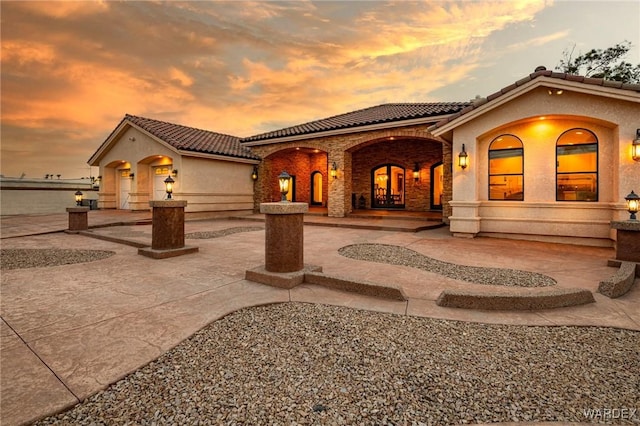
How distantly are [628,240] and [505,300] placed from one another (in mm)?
3904

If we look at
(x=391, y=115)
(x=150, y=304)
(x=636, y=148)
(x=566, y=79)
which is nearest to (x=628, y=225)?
(x=636, y=148)

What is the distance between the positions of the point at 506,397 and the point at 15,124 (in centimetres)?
2763

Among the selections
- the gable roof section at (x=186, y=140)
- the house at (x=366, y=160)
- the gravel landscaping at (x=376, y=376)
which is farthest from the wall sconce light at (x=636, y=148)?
the gable roof section at (x=186, y=140)

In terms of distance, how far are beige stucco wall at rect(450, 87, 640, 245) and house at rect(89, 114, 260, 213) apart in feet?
39.1

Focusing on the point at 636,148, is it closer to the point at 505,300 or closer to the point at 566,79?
the point at 566,79

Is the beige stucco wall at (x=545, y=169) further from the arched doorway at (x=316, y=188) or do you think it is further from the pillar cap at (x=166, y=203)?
the arched doorway at (x=316, y=188)

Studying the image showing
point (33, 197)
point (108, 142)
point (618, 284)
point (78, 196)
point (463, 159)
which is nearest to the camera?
point (618, 284)

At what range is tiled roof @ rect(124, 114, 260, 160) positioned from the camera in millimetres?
13812

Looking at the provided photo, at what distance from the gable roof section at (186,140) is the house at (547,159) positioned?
1122cm

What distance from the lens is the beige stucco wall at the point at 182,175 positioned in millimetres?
13844

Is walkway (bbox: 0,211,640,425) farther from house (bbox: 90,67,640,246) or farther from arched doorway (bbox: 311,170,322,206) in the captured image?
arched doorway (bbox: 311,170,322,206)

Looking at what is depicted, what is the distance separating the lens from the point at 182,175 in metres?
13.5

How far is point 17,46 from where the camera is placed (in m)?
10.4

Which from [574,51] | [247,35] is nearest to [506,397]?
[247,35]
